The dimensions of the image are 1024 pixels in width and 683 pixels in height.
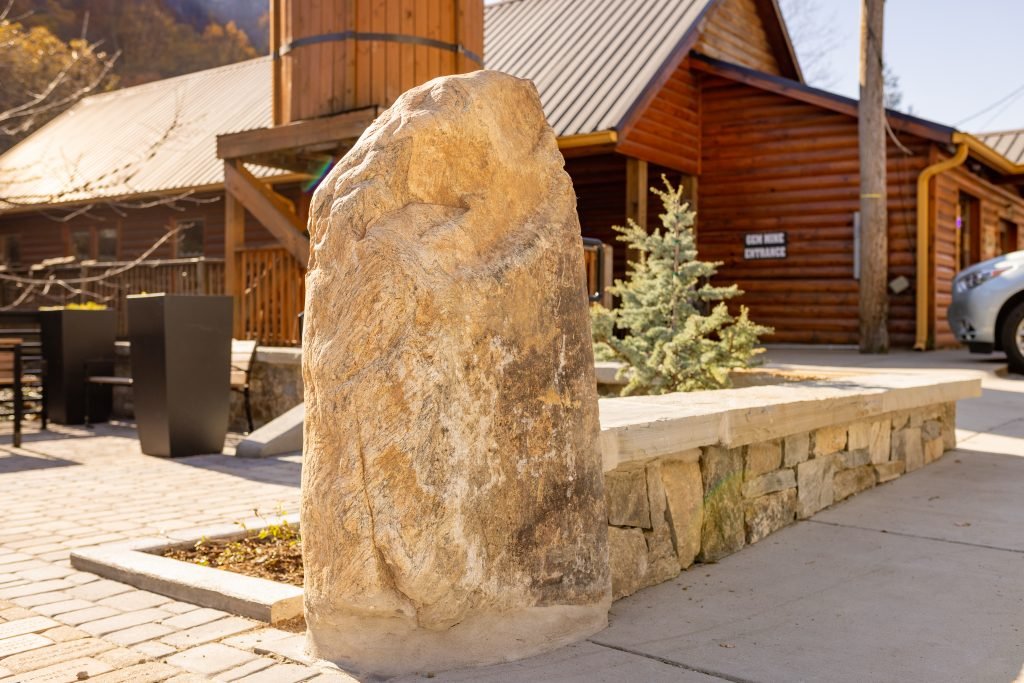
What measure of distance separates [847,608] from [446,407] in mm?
1760

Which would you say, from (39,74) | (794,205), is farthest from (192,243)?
(794,205)

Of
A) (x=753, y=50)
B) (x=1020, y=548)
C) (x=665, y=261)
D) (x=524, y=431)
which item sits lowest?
(x=1020, y=548)

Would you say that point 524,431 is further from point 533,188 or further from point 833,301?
point 833,301

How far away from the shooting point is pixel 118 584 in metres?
3.81

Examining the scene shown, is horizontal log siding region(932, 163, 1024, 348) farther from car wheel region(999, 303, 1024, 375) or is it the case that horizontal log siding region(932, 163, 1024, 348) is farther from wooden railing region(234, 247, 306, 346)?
wooden railing region(234, 247, 306, 346)

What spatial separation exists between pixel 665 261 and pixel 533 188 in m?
3.85

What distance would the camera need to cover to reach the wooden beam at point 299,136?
327 inches

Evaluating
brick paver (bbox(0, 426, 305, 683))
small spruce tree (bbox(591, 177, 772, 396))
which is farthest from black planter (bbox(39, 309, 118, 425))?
small spruce tree (bbox(591, 177, 772, 396))

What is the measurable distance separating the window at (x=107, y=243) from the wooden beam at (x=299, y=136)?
43.6 ft

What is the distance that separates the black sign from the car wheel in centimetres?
448

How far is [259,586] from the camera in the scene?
11.5ft

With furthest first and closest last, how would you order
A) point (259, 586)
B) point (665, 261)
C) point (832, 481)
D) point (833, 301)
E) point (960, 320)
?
point (833, 301) < point (960, 320) < point (665, 261) < point (832, 481) < point (259, 586)

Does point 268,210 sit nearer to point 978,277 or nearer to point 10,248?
point 978,277

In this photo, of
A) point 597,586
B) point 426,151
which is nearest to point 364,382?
point 426,151
